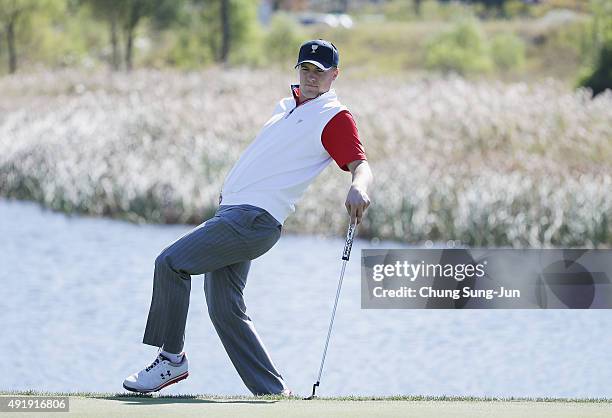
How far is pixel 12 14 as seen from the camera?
46.5 metres

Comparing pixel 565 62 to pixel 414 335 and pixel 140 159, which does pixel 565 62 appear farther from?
pixel 414 335

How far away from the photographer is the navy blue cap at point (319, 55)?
5738 mm

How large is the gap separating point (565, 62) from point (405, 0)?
1746 inches

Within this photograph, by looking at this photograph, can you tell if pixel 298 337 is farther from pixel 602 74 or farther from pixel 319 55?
pixel 602 74

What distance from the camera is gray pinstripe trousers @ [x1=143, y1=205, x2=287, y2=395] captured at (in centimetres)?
559

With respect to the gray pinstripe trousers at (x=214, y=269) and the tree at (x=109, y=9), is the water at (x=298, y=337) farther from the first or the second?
the tree at (x=109, y=9)

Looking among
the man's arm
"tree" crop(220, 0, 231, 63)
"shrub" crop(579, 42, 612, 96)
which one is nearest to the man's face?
the man's arm

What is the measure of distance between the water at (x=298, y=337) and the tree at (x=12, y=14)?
104 feet

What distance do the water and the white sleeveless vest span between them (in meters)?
3.61

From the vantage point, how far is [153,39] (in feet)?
233

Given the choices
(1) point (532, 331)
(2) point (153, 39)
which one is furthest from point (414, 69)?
(1) point (532, 331)

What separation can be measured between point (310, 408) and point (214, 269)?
92 cm

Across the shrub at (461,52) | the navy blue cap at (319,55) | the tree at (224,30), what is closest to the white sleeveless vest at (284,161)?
the navy blue cap at (319,55)

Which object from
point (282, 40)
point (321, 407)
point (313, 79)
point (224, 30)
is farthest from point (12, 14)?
point (321, 407)
